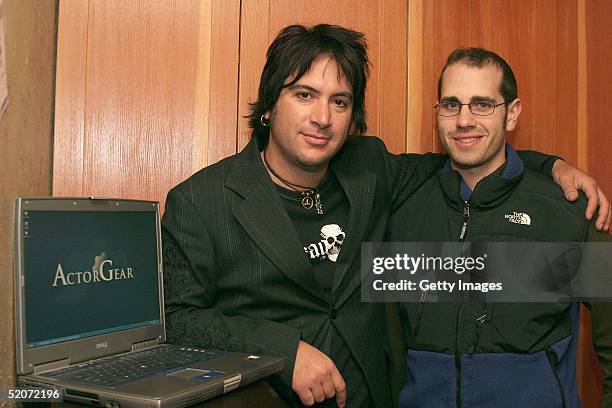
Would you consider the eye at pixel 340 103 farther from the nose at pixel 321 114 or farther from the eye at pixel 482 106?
the eye at pixel 482 106

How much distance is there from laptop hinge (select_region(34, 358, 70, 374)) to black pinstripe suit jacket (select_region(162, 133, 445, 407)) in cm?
28

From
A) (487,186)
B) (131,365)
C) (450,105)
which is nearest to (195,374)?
(131,365)

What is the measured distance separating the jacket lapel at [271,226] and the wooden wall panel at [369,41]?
27 cm

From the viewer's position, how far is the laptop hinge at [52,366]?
1016 mm

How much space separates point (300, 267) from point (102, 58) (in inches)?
30.2

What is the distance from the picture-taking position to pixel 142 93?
5.12ft

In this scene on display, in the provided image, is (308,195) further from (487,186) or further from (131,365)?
(131,365)

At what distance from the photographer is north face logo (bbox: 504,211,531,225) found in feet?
4.79

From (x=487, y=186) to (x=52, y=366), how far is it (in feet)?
3.51

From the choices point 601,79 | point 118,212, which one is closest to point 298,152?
point 118,212

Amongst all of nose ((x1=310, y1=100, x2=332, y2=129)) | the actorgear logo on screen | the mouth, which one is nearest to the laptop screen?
the actorgear logo on screen

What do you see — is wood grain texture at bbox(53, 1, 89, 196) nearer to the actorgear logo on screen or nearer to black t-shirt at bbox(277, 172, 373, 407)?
the actorgear logo on screen

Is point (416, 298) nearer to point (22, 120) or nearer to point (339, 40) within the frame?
point (339, 40)

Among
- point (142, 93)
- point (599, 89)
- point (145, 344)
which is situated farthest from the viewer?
point (599, 89)
